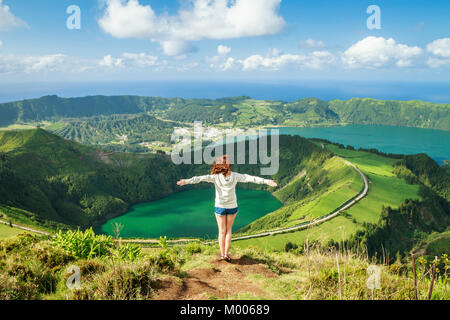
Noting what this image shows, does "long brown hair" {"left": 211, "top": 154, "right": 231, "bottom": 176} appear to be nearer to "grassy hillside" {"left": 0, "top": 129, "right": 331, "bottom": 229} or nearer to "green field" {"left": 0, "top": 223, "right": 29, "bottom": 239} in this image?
"green field" {"left": 0, "top": 223, "right": 29, "bottom": 239}

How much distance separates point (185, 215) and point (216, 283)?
13041 cm

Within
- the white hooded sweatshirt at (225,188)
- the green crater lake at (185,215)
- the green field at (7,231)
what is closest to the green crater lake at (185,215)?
the green crater lake at (185,215)

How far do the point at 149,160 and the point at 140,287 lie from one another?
191 m

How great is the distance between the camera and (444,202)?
134 meters

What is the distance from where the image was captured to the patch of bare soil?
25.9ft

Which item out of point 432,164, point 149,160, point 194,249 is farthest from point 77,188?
point 432,164

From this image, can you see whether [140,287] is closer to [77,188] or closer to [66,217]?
[66,217]

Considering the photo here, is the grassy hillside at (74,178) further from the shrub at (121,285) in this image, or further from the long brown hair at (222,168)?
the long brown hair at (222,168)

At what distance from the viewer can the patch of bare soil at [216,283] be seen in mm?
7887

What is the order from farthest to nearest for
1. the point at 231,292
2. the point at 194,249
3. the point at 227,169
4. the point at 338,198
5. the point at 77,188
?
the point at 77,188 → the point at 338,198 → the point at 194,249 → the point at 227,169 → the point at 231,292

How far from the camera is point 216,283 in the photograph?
8.85 m

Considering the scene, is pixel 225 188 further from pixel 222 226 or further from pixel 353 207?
pixel 353 207
